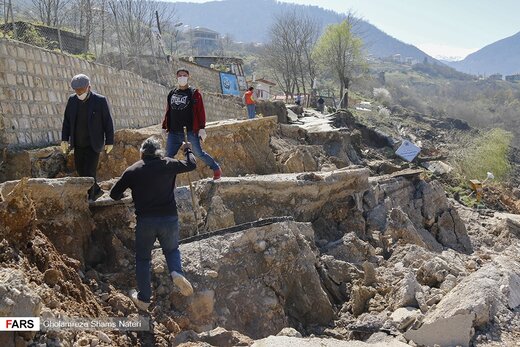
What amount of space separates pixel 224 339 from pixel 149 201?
1.52m

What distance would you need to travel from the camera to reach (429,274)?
734 cm

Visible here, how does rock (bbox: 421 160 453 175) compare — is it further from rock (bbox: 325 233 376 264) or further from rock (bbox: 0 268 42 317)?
rock (bbox: 0 268 42 317)

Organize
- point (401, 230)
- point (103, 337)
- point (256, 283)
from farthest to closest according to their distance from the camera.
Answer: point (401, 230)
point (256, 283)
point (103, 337)

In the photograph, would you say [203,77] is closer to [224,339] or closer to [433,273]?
[433,273]

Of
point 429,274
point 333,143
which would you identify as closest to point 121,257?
point 429,274

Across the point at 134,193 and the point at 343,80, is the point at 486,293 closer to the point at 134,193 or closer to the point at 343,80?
the point at 134,193

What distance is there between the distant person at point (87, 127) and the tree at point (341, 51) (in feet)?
144

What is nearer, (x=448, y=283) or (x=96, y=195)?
(x=96, y=195)

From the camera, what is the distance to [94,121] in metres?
6.39

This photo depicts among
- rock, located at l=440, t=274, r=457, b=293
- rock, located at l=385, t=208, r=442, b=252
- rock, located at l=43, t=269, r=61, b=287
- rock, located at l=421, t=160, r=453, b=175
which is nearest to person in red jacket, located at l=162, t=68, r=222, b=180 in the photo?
rock, located at l=43, t=269, r=61, b=287

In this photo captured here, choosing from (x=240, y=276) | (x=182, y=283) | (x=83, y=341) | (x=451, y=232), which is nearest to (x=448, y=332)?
(x=240, y=276)

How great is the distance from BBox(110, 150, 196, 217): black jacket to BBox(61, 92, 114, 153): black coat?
1.46 m

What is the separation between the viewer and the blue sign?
113ft

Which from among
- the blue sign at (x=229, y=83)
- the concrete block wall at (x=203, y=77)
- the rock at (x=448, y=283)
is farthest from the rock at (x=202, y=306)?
the blue sign at (x=229, y=83)
